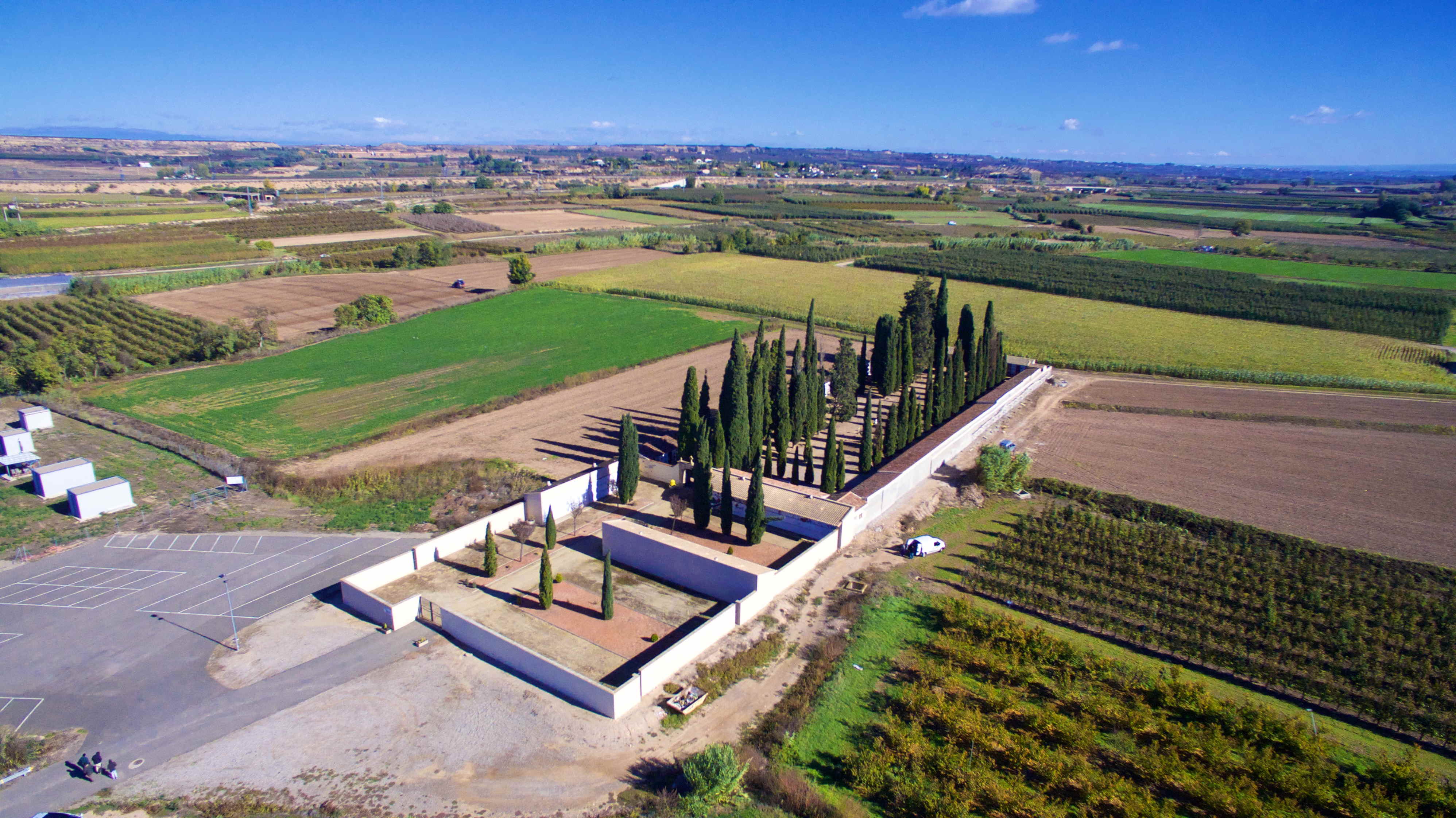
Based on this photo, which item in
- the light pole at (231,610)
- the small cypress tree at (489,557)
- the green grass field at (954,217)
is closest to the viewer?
the light pole at (231,610)

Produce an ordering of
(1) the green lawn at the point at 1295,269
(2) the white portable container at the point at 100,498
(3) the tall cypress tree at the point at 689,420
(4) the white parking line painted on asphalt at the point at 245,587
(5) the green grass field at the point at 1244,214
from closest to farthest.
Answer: (4) the white parking line painted on asphalt at the point at 245,587, (2) the white portable container at the point at 100,498, (3) the tall cypress tree at the point at 689,420, (1) the green lawn at the point at 1295,269, (5) the green grass field at the point at 1244,214

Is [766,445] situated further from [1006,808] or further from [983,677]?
[1006,808]

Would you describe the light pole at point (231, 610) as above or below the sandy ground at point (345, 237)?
below

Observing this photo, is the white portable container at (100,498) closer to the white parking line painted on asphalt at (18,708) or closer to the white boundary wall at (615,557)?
the white parking line painted on asphalt at (18,708)

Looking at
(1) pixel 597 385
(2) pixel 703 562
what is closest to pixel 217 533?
(2) pixel 703 562

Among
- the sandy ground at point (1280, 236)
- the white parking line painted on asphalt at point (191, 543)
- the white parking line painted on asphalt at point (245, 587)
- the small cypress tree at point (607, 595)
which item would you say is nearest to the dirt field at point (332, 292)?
the white parking line painted on asphalt at point (191, 543)

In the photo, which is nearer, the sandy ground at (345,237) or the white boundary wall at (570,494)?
the white boundary wall at (570,494)
